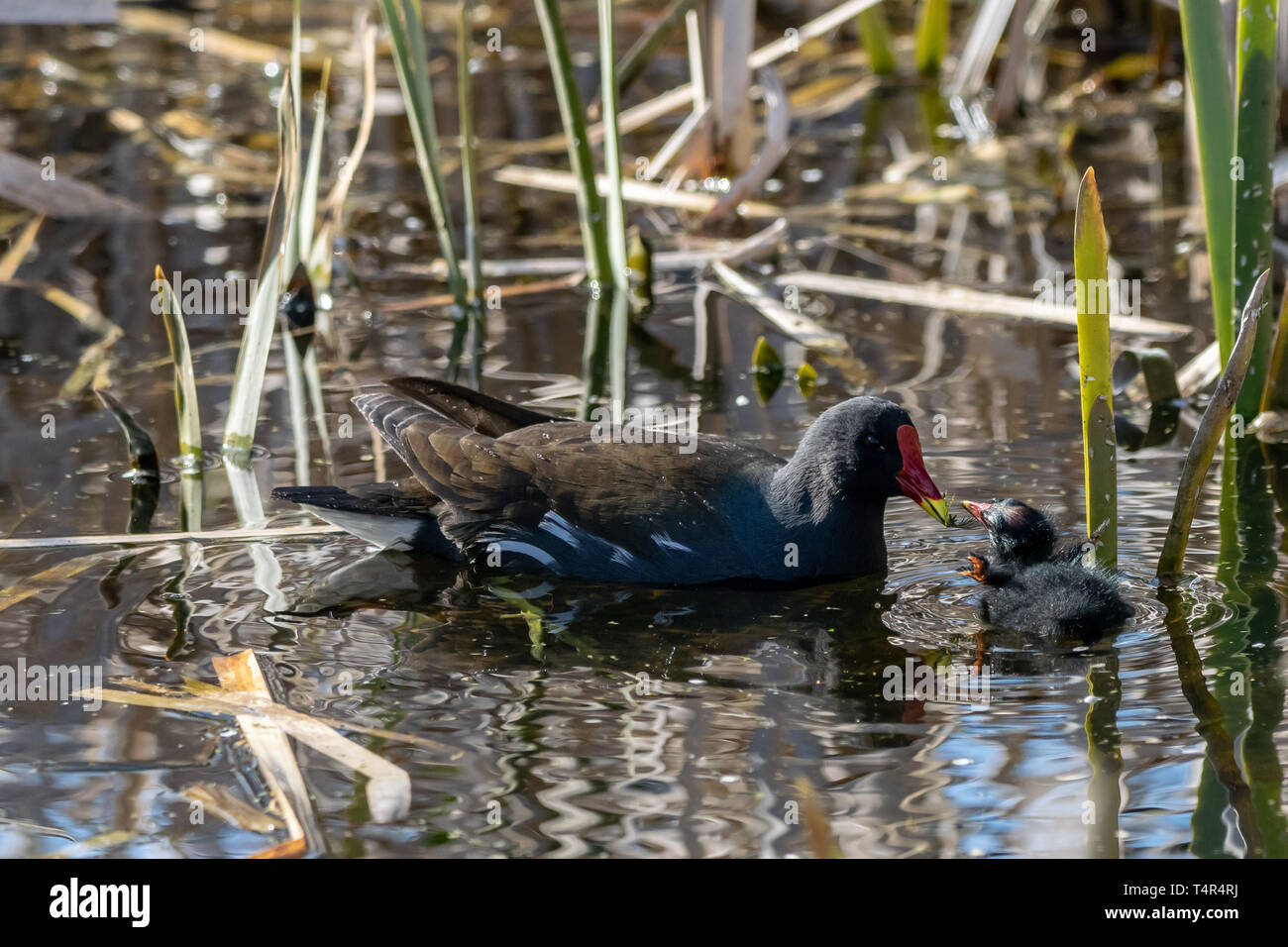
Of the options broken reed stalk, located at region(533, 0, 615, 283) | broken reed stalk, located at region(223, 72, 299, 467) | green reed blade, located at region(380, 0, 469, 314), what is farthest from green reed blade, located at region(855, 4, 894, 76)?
broken reed stalk, located at region(223, 72, 299, 467)

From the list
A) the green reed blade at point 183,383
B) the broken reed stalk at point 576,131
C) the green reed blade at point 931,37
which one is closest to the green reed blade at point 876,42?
the green reed blade at point 931,37

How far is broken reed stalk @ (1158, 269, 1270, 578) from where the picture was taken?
3.28 metres

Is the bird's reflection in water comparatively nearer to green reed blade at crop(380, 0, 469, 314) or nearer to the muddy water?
the muddy water

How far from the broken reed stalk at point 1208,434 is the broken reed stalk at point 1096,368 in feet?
0.49

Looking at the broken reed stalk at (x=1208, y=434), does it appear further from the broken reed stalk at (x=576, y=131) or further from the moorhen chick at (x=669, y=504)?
the broken reed stalk at (x=576, y=131)

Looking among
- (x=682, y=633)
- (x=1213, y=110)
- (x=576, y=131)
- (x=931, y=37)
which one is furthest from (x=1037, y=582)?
(x=931, y=37)

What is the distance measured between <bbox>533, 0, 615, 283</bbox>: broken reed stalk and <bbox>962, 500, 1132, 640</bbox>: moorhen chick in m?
2.12

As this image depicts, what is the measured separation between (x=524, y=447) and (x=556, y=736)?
98 centimetres

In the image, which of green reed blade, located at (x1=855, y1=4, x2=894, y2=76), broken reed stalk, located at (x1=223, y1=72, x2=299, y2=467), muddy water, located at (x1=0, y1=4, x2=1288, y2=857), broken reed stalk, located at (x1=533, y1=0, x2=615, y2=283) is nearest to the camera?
muddy water, located at (x1=0, y1=4, x2=1288, y2=857)

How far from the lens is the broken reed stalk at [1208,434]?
3281 millimetres

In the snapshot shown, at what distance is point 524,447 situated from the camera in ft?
12.5

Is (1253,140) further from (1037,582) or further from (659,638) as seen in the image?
(659,638)

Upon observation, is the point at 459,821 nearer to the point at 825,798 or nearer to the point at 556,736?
the point at 556,736
